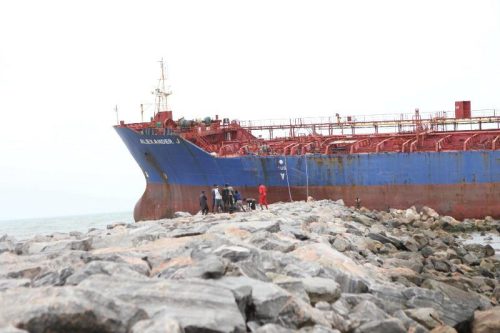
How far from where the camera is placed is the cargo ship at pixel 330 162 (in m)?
25.3

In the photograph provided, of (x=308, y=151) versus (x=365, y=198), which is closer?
(x=365, y=198)

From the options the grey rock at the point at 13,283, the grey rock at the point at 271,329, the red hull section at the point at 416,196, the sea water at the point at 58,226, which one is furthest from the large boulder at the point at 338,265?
the sea water at the point at 58,226

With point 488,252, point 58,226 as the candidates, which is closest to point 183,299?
point 488,252

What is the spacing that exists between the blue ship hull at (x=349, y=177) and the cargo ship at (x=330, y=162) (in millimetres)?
39

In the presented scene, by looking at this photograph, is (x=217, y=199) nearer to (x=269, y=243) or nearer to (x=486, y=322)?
(x=269, y=243)

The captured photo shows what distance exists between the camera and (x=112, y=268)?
6.62 metres

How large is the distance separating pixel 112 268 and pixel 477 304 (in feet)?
16.0

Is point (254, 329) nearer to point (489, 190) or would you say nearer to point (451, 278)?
point (451, 278)

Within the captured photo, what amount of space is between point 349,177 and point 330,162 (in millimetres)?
1050

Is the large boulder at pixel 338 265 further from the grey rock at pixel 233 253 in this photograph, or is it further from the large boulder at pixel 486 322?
the large boulder at pixel 486 322

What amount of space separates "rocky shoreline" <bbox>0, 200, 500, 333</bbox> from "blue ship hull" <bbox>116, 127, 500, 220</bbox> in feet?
45.0

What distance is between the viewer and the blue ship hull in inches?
984

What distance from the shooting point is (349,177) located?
26.7 m

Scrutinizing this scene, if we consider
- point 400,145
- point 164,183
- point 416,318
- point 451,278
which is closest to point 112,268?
point 416,318
